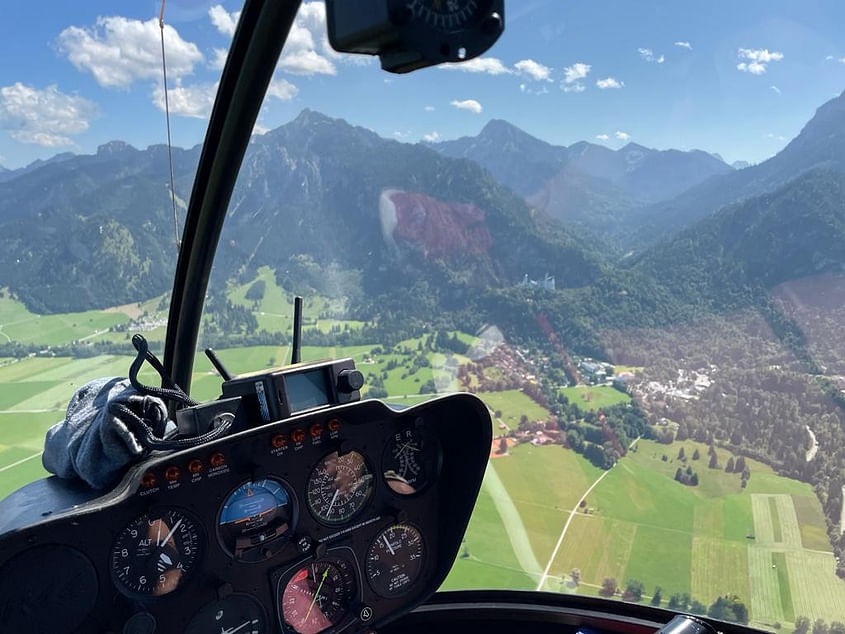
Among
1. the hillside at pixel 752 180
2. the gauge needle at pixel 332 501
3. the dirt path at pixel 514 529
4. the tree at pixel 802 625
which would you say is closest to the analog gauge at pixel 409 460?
the gauge needle at pixel 332 501

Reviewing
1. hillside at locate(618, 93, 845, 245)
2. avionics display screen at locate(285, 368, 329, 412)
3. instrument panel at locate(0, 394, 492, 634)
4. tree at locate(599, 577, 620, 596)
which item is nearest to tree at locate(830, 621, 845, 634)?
tree at locate(599, 577, 620, 596)

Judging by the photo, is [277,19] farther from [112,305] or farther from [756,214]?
[756,214]

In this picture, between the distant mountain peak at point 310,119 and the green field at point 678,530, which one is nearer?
the green field at point 678,530

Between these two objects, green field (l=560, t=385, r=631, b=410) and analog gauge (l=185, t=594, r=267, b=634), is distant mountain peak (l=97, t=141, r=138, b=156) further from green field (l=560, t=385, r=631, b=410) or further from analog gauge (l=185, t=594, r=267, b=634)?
green field (l=560, t=385, r=631, b=410)

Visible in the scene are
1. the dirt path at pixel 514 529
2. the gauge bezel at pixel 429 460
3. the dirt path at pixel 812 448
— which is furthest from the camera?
the dirt path at pixel 514 529

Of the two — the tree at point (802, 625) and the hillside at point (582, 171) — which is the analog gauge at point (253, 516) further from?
the hillside at point (582, 171)

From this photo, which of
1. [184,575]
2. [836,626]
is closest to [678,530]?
[836,626]
